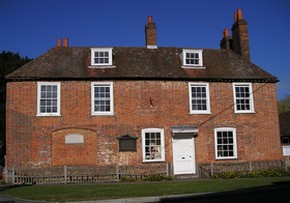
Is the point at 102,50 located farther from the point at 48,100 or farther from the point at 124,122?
the point at 124,122

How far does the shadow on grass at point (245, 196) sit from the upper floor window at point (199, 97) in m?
8.46

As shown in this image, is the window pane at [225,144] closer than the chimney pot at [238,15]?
Yes

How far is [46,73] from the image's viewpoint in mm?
21422

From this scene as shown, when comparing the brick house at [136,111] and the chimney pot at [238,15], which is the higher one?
the chimney pot at [238,15]

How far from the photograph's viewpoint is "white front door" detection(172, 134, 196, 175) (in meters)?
21.7

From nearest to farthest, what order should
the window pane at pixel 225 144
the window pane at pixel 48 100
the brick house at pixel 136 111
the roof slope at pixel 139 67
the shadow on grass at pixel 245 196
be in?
the shadow on grass at pixel 245 196 → the brick house at pixel 136 111 → the window pane at pixel 48 100 → the roof slope at pixel 139 67 → the window pane at pixel 225 144

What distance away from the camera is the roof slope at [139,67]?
2161cm

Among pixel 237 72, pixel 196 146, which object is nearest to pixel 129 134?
pixel 196 146

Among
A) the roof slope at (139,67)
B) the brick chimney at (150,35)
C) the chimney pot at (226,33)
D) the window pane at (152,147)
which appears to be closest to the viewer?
the window pane at (152,147)

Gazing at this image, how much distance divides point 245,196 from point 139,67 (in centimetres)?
1244

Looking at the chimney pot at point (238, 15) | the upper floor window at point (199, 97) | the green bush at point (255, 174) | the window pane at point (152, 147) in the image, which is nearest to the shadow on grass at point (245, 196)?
the green bush at point (255, 174)

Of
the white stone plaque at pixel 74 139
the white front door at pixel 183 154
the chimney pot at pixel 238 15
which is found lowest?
the white front door at pixel 183 154

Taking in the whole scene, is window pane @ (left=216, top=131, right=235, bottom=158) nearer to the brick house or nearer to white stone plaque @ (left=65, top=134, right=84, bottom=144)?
the brick house

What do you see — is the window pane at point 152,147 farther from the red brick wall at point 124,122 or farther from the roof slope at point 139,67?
the roof slope at point 139,67
